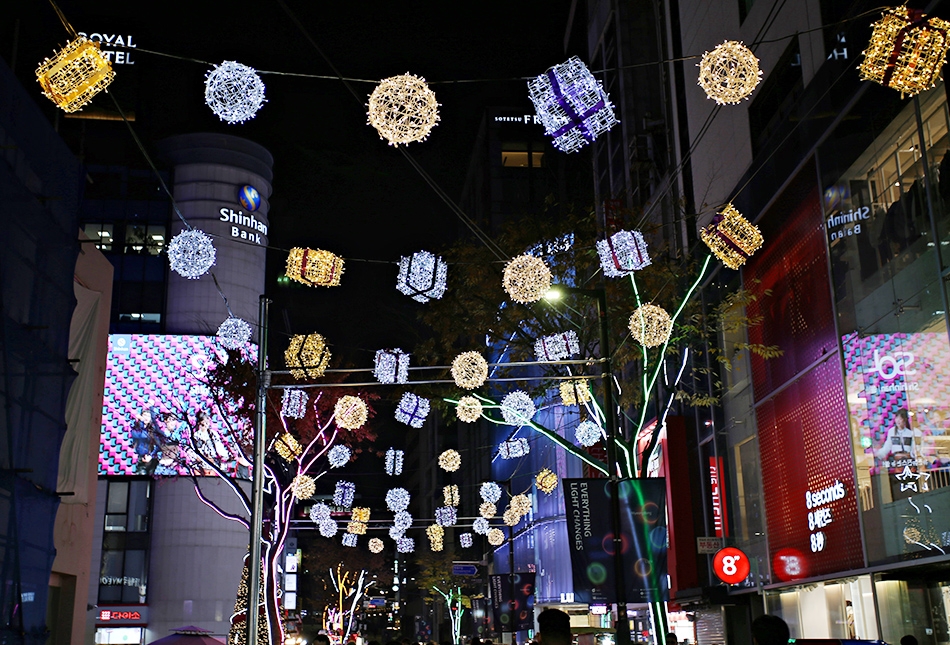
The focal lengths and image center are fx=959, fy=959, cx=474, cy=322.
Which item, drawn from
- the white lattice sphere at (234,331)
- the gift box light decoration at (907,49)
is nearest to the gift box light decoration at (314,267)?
the white lattice sphere at (234,331)

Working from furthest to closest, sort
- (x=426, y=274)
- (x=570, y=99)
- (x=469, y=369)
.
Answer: (x=469, y=369), (x=426, y=274), (x=570, y=99)

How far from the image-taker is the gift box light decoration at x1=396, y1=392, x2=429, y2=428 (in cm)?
2153

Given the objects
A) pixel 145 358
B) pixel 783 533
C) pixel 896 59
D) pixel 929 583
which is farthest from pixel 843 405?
pixel 145 358

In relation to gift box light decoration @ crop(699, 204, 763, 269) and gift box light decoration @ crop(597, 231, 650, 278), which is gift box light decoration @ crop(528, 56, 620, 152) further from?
gift box light decoration @ crop(699, 204, 763, 269)

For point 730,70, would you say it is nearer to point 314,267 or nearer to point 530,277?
point 530,277

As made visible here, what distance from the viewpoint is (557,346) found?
1975cm

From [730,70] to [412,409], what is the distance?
468 inches

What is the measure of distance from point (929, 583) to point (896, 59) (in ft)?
31.9

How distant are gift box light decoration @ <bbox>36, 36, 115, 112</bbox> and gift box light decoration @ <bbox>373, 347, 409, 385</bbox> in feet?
30.2

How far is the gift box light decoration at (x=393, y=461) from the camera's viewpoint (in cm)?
3253

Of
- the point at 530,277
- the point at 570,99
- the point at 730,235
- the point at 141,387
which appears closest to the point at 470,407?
the point at 530,277

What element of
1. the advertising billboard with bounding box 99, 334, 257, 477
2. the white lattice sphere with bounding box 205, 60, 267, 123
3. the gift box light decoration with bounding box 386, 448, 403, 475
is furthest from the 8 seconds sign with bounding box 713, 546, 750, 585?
the advertising billboard with bounding box 99, 334, 257, 477

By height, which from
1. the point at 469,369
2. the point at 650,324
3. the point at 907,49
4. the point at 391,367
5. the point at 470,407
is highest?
the point at 907,49

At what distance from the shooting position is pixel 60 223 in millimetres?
17516
